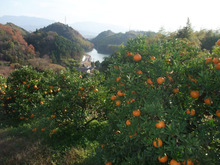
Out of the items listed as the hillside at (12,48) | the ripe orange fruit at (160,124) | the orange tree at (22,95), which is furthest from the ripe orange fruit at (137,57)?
the hillside at (12,48)

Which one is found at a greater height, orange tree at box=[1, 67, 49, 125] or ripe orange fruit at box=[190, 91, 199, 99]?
ripe orange fruit at box=[190, 91, 199, 99]

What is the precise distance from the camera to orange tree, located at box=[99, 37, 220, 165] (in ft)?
5.98

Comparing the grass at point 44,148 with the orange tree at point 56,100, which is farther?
the orange tree at point 56,100

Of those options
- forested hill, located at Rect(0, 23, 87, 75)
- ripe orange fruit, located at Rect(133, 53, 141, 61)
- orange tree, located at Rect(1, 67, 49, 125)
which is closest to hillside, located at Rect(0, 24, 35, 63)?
forested hill, located at Rect(0, 23, 87, 75)

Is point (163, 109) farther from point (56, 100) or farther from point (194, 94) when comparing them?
point (56, 100)

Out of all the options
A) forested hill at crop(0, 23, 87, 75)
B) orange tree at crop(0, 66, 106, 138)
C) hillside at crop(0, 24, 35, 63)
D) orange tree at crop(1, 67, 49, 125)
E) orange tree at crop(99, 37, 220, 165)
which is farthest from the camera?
hillside at crop(0, 24, 35, 63)

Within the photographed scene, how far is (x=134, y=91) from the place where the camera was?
251 cm

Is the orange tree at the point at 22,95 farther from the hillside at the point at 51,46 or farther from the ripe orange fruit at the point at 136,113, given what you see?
the hillside at the point at 51,46

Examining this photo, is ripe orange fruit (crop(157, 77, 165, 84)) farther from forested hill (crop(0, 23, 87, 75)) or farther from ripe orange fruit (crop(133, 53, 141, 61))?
forested hill (crop(0, 23, 87, 75))

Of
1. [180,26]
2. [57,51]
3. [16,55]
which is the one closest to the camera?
[180,26]

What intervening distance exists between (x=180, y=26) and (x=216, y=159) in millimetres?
25399

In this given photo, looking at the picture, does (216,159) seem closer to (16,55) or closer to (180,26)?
(180,26)

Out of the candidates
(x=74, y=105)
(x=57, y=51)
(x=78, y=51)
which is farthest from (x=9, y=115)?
(x=78, y=51)

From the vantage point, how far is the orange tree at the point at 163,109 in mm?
1823
